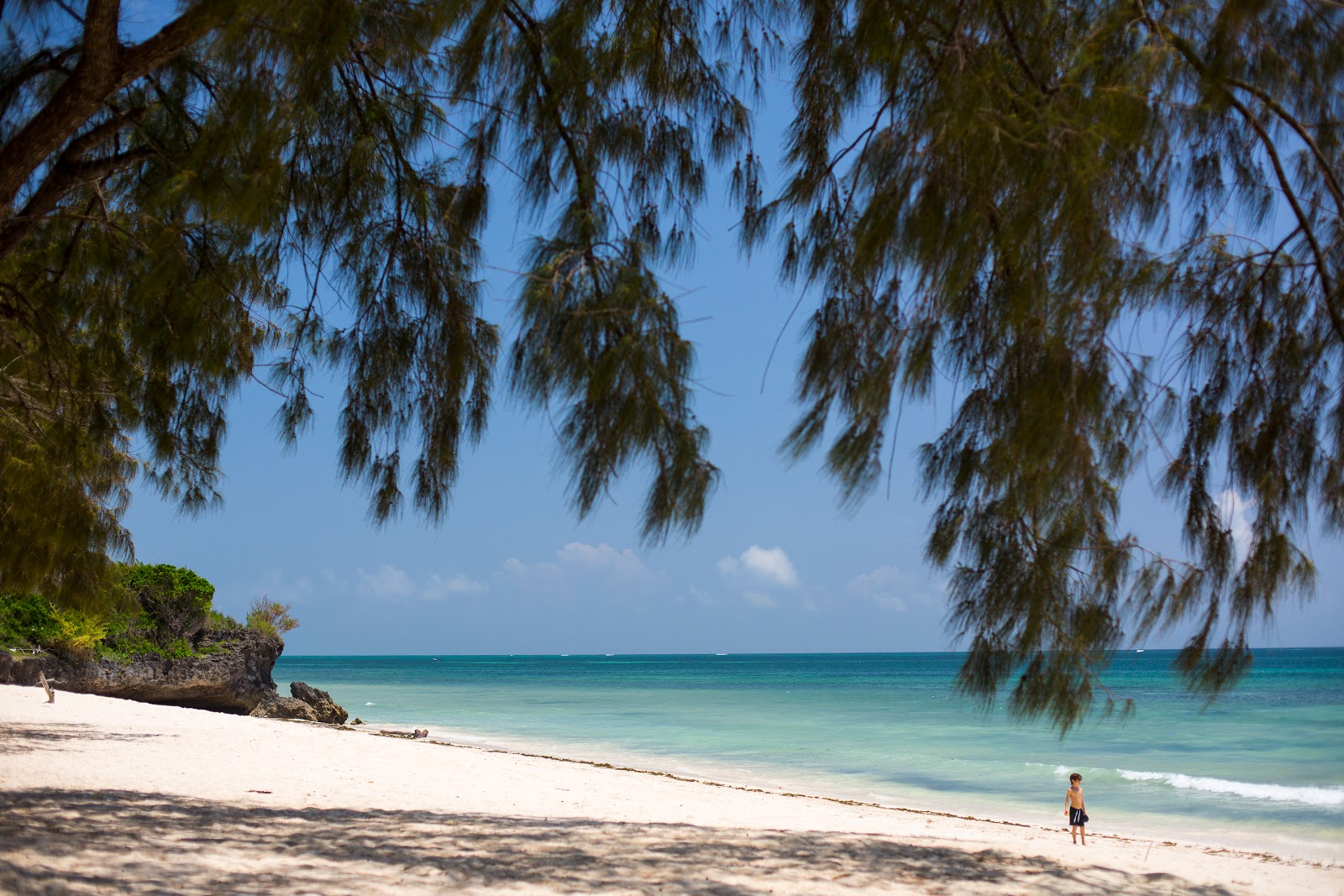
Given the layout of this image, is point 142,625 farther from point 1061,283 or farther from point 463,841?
point 1061,283

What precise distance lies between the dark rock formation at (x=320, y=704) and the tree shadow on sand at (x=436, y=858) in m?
13.7

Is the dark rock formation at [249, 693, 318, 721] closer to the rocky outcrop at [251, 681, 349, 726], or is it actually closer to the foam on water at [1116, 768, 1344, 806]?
the rocky outcrop at [251, 681, 349, 726]

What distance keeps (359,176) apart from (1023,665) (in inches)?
124

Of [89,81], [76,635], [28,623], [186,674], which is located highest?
[89,81]

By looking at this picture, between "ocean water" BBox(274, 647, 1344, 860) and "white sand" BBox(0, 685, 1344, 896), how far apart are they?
3.55ft

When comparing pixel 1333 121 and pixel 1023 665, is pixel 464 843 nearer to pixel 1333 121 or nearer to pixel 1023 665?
pixel 1023 665

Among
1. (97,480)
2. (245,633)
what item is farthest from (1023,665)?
(245,633)

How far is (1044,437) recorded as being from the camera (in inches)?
96.1

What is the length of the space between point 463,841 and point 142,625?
14223 mm

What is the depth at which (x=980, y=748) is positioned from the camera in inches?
728

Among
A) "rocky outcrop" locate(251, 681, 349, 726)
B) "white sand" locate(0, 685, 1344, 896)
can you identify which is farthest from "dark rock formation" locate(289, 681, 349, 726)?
"white sand" locate(0, 685, 1344, 896)

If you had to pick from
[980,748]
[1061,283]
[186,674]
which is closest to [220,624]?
[186,674]

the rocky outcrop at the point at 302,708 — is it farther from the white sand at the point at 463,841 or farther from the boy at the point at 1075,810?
the boy at the point at 1075,810

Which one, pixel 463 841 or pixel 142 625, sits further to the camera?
pixel 142 625
